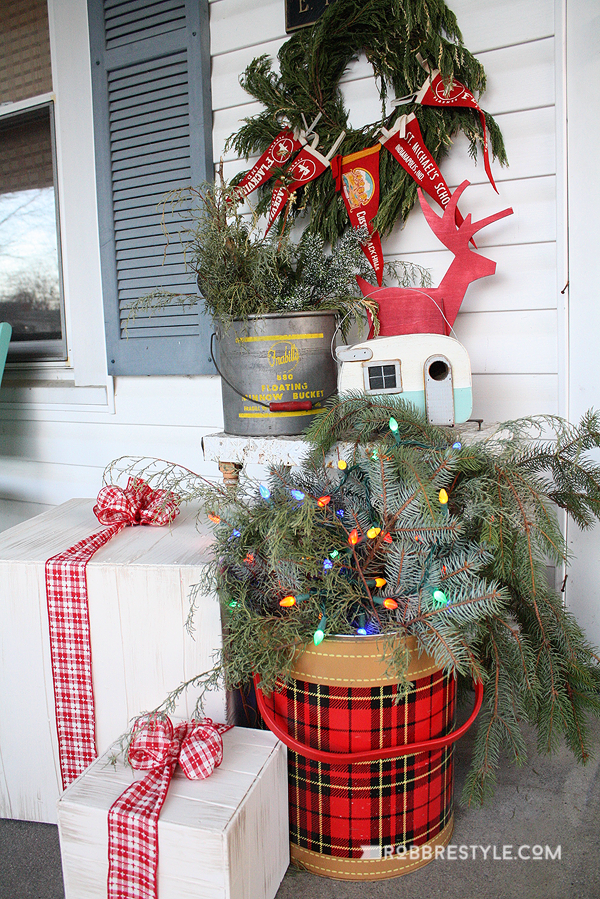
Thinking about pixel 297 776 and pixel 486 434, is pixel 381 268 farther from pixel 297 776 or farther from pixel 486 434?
pixel 297 776

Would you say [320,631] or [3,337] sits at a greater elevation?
[3,337]

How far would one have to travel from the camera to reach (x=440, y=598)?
Result: 3.20 ft

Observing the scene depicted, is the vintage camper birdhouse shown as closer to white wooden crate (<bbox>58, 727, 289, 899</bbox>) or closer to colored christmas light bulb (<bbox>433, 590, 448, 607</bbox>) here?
colored christmas light bulb (<bbox>433, 590, 448, 607</bbox>)

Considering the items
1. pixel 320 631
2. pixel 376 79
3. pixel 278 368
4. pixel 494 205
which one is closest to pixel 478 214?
pixel 494 205

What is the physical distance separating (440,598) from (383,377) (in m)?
0.53

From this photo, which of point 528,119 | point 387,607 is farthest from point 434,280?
point 387,607

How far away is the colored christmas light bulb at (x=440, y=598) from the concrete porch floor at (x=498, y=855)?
472mm

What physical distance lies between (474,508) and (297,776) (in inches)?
21.7

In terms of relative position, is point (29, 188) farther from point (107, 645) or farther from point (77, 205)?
point (107, 645)

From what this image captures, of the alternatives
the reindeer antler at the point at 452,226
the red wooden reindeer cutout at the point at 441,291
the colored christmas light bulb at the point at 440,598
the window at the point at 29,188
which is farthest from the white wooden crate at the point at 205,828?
the window at the point at 29,188

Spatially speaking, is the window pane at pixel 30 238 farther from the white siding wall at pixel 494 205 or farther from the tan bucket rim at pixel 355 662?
the tan bucket rim at pixel 355 662

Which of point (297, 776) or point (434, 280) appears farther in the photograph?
point (434, 280)

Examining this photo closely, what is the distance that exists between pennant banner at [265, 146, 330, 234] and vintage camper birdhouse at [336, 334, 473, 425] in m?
0.58

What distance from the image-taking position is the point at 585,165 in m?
1.48
